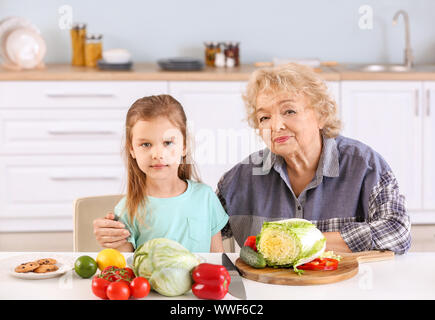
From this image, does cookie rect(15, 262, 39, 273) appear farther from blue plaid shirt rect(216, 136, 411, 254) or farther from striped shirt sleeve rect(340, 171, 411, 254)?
striped shirt sleeve rect(340, 171, 411, 254)

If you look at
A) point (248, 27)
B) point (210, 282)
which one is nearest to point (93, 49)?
point (248, 27)

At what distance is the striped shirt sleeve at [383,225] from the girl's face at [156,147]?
18.7 inches

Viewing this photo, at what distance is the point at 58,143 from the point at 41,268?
2445 mm

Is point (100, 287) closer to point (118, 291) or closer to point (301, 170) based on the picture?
point (118, 291)

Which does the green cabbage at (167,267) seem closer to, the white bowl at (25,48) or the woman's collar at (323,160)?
the woman's collar at (323,160)

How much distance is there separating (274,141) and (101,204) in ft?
1.73

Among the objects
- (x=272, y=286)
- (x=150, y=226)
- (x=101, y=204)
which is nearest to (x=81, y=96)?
(x=101, y=204)

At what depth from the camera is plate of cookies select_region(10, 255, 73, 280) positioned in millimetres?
1475

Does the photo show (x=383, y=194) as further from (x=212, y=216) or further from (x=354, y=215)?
(x=212, y=216)

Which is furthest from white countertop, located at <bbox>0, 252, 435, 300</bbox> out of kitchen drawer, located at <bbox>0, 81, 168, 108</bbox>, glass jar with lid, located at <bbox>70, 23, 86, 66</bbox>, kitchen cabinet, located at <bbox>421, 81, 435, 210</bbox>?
glass jar with lid, located at <bbox>70, 23, 86, 66</bbox>

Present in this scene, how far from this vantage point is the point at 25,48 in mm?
3986

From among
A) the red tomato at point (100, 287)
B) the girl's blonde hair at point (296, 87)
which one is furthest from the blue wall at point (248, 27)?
the red tomato at point (100, 287)
